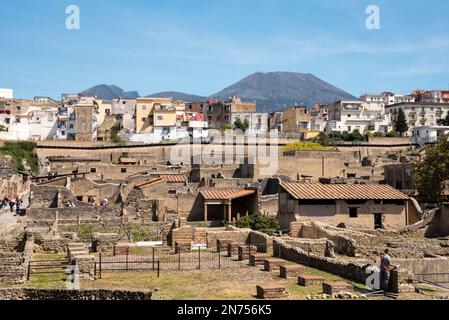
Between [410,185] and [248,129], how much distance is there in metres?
51.6

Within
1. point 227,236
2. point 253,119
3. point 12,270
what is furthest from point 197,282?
point 253,119

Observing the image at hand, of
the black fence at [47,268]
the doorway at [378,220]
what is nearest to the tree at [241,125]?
the doorway at [378,220]

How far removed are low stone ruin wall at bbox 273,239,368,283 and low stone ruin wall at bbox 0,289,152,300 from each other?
20.0ft

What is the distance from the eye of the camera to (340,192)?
3766 cm

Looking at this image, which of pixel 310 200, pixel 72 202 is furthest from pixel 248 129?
pixel 310 200

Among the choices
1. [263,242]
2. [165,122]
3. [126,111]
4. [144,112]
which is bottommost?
[263,242]

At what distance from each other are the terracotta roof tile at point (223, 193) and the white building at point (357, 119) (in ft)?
218

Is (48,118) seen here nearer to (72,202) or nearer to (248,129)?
(248,129)

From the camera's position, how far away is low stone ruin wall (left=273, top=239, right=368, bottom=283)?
62.5 ft

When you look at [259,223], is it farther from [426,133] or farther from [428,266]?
[426,133]

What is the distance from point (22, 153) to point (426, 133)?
5840 centimetres

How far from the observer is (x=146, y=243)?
31.2m

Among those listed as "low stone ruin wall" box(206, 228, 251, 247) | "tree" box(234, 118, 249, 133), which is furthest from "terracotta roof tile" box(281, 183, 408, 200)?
"tree" box(234, 118, 249, 133)

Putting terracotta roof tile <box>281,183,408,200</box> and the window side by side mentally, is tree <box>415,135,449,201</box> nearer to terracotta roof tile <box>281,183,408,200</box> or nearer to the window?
terracotta roof tile <box>281,183,408,200</box>
